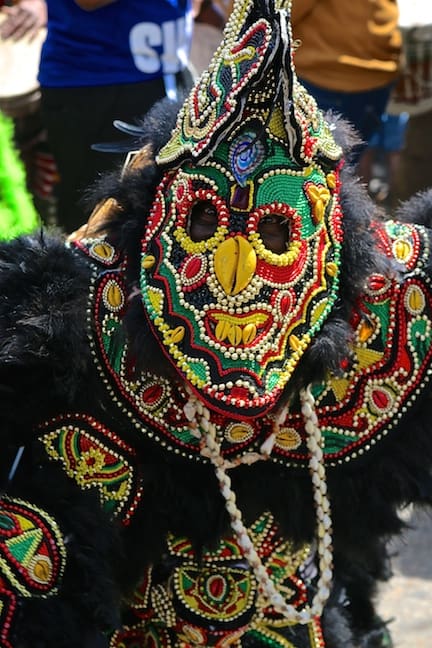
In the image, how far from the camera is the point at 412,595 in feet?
9.68

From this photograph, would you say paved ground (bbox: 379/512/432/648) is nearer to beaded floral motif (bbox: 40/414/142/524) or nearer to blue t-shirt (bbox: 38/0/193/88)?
beaded floral motif (bbox: 40/414/142/524)

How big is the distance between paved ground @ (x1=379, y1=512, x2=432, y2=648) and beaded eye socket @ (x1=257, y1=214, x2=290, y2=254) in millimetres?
1213

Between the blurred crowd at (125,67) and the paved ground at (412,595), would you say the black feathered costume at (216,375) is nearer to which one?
the paved ground at (412,595)

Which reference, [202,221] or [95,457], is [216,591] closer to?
[95,457]

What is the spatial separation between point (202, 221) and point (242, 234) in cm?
7

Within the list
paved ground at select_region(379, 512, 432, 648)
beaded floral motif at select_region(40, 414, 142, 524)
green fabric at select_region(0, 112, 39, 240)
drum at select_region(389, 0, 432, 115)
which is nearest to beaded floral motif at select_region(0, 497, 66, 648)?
beaded floral motif at select_region(40, 414, 142, 524)

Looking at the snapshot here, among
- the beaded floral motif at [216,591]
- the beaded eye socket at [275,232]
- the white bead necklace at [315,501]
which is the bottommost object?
the beaded floral motif at [216,591]

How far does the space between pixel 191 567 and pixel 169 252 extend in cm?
62

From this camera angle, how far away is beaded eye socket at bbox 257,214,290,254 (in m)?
1.70

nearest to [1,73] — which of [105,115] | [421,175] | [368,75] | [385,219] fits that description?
[105,115]

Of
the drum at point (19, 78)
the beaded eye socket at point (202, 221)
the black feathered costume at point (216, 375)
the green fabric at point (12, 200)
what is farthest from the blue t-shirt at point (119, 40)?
the beaded eye socket at point (202, 221)

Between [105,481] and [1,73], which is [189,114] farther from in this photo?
[1,73]

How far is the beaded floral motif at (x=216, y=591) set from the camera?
6.59 feet

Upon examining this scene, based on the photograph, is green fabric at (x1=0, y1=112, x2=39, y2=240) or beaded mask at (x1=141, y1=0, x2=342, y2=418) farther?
green fabric at (x1=0, y1=112, x2=39, y2=240)
